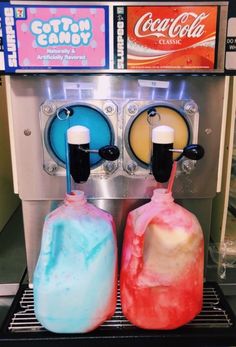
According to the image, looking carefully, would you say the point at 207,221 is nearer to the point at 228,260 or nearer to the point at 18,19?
the point at 228,260

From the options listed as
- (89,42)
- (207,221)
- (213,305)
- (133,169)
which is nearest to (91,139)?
(133,169)

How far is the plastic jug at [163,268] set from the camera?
86 centimetres

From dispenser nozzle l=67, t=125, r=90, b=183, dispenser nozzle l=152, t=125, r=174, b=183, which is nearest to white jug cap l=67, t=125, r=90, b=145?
dispenser nozzle l=67, t=125, r=90, b=183

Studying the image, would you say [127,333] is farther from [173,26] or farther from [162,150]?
[173,26]

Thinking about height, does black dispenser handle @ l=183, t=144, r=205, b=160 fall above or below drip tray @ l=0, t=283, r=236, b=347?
above

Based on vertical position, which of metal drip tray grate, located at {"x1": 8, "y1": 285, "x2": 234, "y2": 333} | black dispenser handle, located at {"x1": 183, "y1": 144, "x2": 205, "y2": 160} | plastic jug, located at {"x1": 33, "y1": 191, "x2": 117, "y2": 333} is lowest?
metal drip tray grate, located at {"x1": 8, "y1": 285, "x2": 234, "y2": 333}

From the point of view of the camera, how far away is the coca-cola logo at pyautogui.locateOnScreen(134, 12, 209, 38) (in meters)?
0.90

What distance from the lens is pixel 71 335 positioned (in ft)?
2.85

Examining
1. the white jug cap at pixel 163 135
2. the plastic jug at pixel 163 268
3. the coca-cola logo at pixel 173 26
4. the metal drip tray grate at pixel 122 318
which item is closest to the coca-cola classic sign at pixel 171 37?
the coca-cola logo at pixel 173 26

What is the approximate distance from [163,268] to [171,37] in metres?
Answer: 0.54

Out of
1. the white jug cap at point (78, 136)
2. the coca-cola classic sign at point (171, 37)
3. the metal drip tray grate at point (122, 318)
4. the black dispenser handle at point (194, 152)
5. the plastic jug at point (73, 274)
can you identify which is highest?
the coca-cola classic sign at point (171, 37)

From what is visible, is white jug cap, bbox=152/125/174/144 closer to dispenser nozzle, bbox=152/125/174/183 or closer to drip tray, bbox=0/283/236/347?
dispenser nozzle, bbox=152/125/174/183

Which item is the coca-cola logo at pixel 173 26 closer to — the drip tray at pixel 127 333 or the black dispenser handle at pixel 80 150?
the black dispenser handle at pixel 80 150

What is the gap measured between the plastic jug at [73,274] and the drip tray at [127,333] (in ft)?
0.08
